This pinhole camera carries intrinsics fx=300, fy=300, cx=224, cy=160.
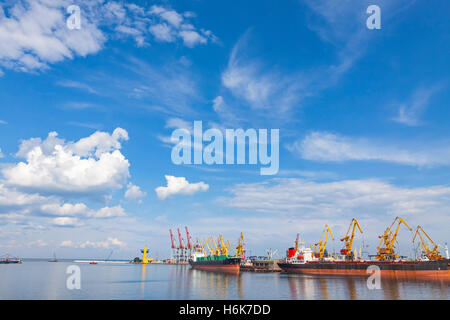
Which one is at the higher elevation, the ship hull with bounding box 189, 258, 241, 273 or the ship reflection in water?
the ship reflection in water

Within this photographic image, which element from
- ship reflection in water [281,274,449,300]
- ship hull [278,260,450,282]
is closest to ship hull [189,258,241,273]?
ship hull [278,260,450,282]

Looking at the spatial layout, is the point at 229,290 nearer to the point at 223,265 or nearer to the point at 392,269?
the point at 392,269

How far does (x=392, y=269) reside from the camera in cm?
11475

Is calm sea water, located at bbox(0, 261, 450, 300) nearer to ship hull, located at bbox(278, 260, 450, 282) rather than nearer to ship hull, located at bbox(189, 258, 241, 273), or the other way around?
ship hull, located at bbox(278, 260, 450, 282)

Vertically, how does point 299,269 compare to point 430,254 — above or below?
below

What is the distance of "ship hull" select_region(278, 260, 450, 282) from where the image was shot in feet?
342

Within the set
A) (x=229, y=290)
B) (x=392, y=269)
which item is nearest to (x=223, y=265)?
(x=392, y=269)

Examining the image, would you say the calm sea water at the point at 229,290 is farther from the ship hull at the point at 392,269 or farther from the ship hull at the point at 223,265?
the ship hull at the point at 223,265

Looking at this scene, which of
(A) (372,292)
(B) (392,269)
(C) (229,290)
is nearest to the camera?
(A) (372,292)
